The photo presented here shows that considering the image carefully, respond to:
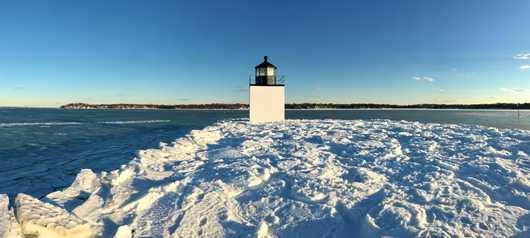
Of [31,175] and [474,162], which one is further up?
[474,162]

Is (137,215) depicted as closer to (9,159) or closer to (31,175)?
(31,175)

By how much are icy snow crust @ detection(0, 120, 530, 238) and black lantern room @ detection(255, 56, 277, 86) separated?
587 inches

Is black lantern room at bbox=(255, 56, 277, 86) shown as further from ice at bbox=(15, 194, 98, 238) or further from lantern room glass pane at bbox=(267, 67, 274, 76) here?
ice at bbox=(15, 194, 98, 238)

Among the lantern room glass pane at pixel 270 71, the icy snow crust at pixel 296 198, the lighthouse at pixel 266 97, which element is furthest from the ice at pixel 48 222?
the lantern room glass pane at pixel 270 71

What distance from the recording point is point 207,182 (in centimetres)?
573

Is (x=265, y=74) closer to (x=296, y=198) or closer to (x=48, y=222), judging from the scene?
(x=296, y=198)

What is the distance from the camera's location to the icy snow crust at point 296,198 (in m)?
3.87

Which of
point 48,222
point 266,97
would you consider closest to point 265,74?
point 266,97

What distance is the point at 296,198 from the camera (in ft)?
16.2

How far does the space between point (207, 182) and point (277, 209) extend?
1.71 metres

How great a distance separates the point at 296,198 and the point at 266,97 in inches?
697

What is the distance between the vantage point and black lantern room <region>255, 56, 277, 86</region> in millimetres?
22703

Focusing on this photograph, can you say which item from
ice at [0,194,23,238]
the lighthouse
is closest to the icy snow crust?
ice at [0,194,23,238]

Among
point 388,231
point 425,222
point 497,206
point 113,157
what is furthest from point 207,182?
point 113,157
